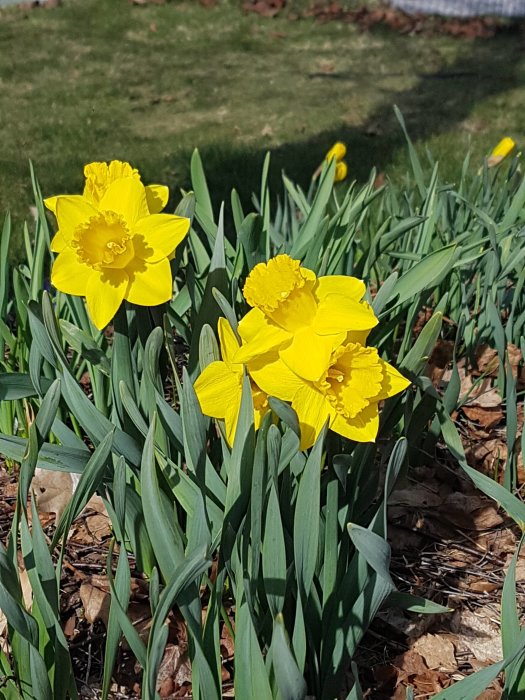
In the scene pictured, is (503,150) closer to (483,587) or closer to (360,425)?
(483,587)

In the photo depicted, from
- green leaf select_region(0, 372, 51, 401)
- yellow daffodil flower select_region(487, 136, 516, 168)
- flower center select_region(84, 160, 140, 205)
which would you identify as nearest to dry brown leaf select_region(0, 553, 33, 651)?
green leaf select_region(0, 372, 51, 401)

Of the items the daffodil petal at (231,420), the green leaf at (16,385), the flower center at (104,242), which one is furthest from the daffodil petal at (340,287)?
the green leaf at (16,385)

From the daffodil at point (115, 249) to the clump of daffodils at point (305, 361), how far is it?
0.67 ft

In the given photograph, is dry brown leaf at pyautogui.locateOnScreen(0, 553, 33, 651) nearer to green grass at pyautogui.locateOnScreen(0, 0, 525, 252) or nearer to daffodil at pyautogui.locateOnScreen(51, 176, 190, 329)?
daffodil at pyautogui.locateOnScreen(51, 176, 190, 329)

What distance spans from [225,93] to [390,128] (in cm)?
166

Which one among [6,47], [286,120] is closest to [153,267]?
[286,120]

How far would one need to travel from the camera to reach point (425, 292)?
5.79 feet

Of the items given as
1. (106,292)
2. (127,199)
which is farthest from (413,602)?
(127,199)

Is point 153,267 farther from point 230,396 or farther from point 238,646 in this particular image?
point 238,646

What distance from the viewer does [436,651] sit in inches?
57.6

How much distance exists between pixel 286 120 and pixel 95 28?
124 inches

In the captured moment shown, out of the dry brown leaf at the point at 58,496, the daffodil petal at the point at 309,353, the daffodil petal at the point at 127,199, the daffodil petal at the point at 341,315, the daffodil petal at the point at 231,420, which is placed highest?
the daffodil petal at the point at 127,199

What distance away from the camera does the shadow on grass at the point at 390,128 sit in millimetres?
4895

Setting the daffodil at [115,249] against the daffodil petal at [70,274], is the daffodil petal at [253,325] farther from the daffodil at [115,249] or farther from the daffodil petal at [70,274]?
the daffodil petal at [70,274]
